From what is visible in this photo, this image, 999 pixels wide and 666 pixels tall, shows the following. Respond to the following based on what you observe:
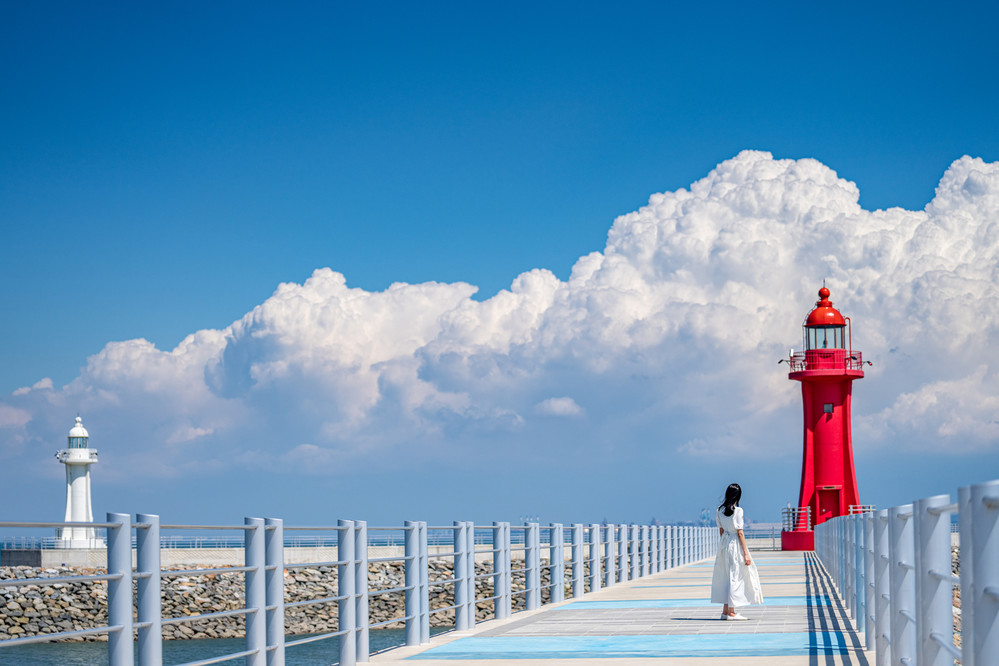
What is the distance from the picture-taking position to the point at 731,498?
44.6 feet

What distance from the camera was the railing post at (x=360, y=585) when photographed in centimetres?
966

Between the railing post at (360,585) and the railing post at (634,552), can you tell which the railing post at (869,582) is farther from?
the railing post at (634,552)

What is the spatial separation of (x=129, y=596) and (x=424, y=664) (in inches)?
159

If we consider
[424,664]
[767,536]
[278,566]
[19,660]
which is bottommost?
[19,660]

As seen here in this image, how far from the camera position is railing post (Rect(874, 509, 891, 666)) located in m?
7.77

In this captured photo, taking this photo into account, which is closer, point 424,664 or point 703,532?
point 424,664

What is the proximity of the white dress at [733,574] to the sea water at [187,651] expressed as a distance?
85.5 feet

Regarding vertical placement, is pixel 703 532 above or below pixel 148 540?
below

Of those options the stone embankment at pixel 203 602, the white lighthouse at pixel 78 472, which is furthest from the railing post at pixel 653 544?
the white lighthouse at pixel 78 472

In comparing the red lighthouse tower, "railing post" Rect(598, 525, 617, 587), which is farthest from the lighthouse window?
"railing post" Rect(598, 525, 617, 587)

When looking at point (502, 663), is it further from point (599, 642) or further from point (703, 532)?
point (703, 532)

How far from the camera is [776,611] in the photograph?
14461 mm

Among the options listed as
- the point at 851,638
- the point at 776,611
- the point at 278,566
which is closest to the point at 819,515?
the point at 776,611

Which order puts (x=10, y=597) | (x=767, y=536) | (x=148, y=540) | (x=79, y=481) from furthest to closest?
(x=79, y=481), (x=767, y=536), (x=10, y=597), (x=148, y=540)
